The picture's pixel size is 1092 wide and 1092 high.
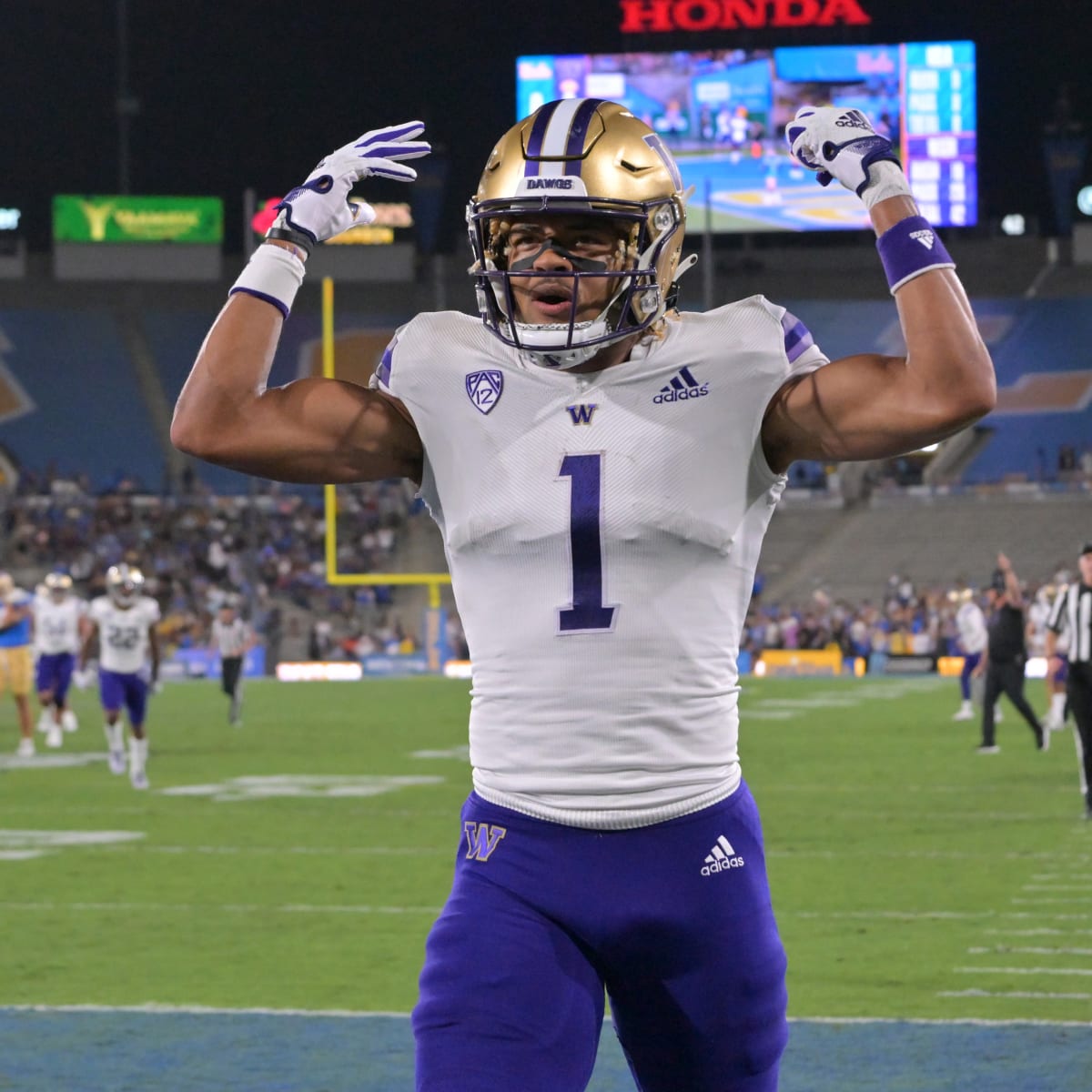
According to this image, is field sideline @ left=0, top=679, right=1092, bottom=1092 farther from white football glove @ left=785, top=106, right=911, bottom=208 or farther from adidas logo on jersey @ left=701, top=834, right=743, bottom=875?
white football glove @ left=785, top=106, right=911, bottom=208

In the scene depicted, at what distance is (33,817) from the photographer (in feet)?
40.8

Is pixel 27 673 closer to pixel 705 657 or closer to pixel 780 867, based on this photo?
pixel 780 867

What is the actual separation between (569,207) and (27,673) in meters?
15.5

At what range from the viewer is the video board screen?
39750mm

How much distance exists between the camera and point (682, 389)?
9.37 ft

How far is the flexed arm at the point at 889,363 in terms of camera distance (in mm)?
2691

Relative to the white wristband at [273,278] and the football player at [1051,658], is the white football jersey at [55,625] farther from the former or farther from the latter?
the white wristband at [273,278]

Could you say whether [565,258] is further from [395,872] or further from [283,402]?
[395,872]

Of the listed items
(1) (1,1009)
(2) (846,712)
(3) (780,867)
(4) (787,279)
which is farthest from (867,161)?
(4) (787,279)

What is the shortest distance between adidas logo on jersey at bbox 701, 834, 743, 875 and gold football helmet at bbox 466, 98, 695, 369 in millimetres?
716

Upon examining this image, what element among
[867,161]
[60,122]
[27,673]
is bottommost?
[27,673]

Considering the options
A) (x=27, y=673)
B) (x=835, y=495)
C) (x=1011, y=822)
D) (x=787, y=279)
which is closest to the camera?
(x=1011, y=822)

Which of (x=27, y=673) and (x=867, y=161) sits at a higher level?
(x=867, y=161)

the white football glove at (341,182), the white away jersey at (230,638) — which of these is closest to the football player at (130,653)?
the white away jersey at (230,638)
